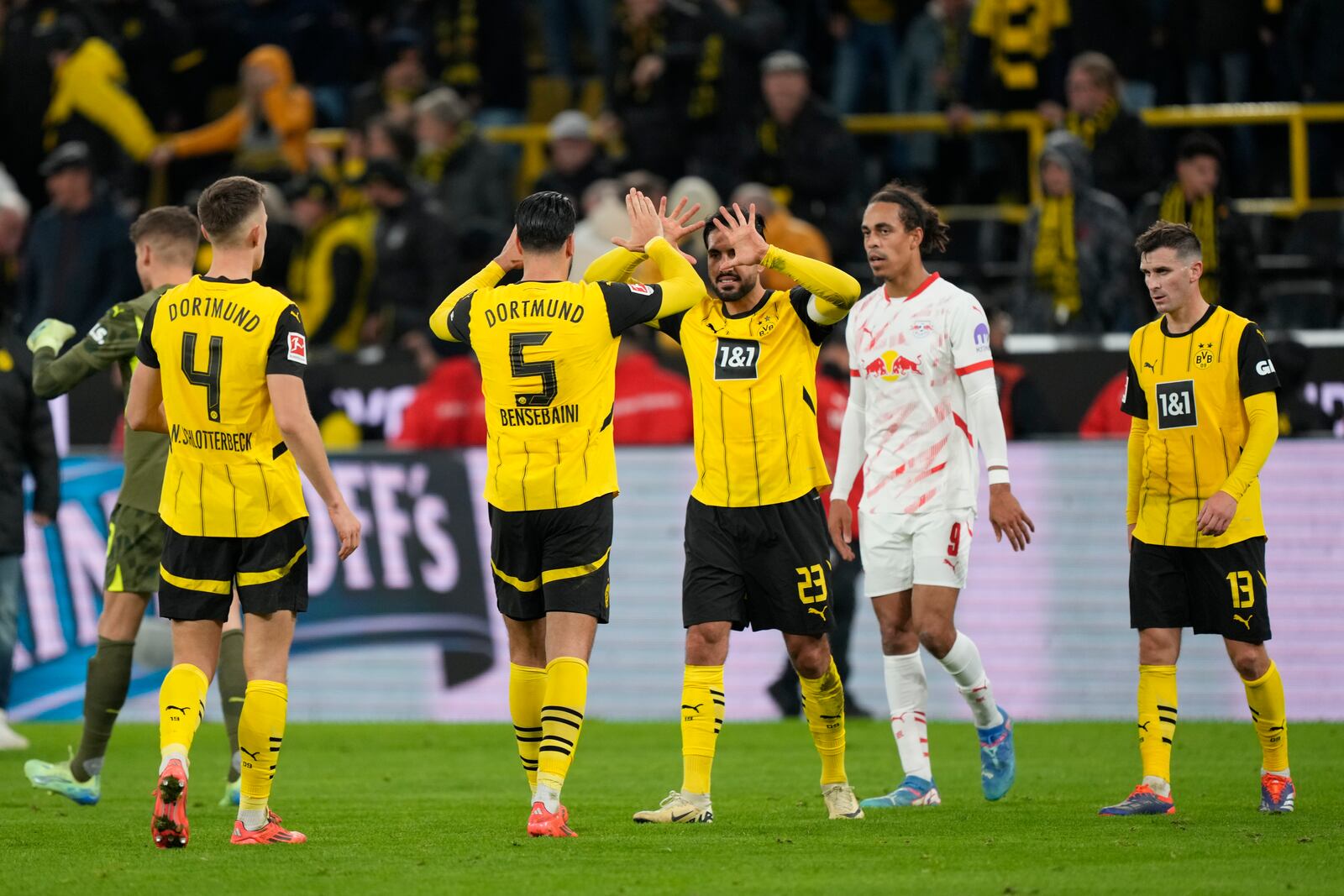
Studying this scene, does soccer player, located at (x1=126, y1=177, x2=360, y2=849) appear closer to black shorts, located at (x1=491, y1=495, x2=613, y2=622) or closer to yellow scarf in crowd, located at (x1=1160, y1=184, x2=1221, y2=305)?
black shorts, located at (x1=491, y1=495, x2=613, y2=622)

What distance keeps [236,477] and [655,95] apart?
10.2m

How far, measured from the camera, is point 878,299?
8766 millimetres

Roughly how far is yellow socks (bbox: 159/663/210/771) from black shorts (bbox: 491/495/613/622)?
124 centimetres

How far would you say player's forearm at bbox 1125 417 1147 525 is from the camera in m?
8.52

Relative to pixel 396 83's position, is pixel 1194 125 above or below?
below

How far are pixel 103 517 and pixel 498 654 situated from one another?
2963 mm

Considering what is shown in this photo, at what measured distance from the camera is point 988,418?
27.6 ft

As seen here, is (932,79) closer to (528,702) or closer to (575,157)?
(575,157)

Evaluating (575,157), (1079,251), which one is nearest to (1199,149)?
(1079,251)

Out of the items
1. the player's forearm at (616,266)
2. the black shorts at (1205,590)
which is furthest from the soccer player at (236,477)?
the black shorts at (1205,590)

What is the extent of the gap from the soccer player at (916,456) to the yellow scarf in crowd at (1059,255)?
19.2 feet

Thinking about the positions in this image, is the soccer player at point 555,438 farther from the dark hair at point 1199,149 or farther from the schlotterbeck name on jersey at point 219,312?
the dark hair at point 1199,149

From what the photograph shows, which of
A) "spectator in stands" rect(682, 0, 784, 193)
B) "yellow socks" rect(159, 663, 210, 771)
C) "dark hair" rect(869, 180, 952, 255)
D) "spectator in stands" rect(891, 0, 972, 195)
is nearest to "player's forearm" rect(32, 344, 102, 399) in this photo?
"yellow socks" rect(159, 663, 210, 771)

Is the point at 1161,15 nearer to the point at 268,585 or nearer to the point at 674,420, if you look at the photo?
the point at 674,420
